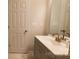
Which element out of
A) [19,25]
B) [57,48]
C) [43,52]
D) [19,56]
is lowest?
[19,56]

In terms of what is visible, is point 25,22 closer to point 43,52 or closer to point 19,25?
point 19,25

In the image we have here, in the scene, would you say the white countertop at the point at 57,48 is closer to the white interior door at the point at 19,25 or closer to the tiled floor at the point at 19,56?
the tiled floor at the point at 19,56

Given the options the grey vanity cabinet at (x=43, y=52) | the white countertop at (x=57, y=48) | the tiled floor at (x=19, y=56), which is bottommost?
the tiled floor at (x=19, y=56)

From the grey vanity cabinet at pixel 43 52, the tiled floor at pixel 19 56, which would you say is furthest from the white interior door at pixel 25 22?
the grey vanity cabinet at pixel 43 52

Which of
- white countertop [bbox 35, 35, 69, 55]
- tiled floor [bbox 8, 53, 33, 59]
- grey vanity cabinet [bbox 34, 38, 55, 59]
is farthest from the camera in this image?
tiled floor [bbox 8, 53, 33, 59]

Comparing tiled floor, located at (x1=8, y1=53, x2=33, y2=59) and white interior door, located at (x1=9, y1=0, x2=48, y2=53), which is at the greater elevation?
white interior door, located at (x1=9, y1=0, x2=48, y2=53)

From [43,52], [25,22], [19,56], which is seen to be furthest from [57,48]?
[25,22]

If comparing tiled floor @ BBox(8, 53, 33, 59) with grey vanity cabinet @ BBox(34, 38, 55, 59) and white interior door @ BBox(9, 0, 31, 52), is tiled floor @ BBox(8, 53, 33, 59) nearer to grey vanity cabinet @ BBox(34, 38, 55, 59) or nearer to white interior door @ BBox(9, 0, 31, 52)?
white interior door @ BBox(9, 0, 31, 52)

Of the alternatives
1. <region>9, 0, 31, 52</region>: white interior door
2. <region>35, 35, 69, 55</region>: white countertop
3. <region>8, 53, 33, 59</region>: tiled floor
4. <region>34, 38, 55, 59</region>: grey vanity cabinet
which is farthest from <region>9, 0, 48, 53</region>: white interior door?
<region>35, 35, 69, 55</region>: white countertop
